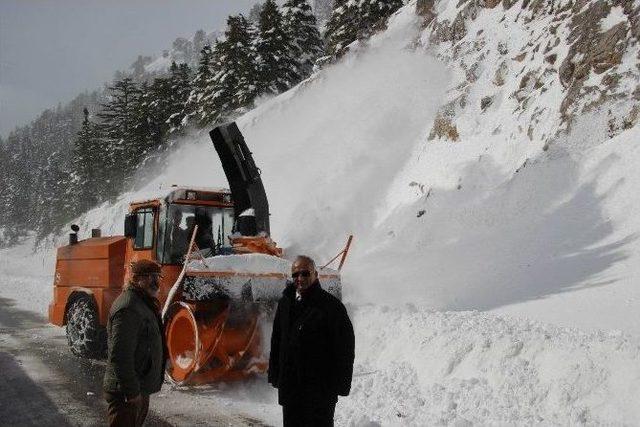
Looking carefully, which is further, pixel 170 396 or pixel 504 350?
pixel 170 396

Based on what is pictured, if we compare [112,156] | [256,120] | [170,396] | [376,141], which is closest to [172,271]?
[170,396]

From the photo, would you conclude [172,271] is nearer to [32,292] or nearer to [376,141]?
[376,141]

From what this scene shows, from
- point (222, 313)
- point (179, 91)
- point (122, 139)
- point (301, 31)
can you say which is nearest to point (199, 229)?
point (222, 313)

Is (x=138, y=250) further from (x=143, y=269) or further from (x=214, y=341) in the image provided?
(x=143, y=269)

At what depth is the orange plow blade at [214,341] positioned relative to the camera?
721cm

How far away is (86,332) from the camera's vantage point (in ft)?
30.1

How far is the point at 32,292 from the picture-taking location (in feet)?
73.0

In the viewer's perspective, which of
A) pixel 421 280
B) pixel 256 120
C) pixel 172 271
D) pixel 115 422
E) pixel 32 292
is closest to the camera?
pixel 115 422

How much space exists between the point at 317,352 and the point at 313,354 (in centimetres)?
3

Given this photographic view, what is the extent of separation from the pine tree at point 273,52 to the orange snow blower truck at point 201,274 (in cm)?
2500

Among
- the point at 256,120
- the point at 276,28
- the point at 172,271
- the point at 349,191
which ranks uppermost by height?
the point at 276,28

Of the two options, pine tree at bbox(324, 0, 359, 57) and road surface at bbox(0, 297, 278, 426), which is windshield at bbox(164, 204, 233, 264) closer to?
road surface at bbox(0, 297, 278, 426)

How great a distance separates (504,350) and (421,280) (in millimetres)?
5051

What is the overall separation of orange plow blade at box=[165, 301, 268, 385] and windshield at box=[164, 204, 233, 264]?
1.08 m
